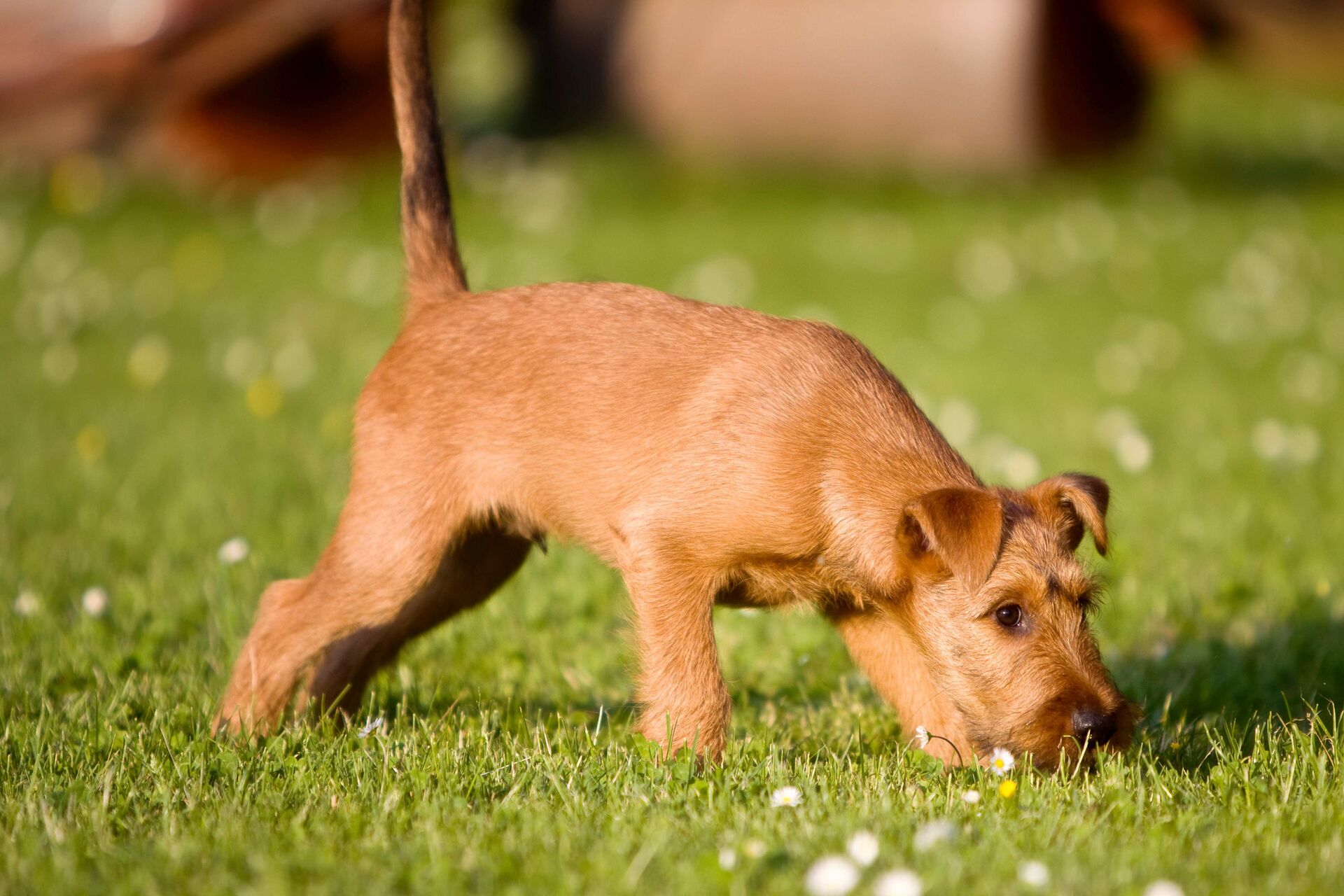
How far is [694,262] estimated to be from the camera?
10.5 metres

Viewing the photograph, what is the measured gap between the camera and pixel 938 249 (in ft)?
37.8

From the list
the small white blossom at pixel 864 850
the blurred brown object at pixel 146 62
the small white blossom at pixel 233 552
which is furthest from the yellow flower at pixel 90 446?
the blurred brown object at pixel 146 62

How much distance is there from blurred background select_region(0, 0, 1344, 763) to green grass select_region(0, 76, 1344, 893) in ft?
0.11

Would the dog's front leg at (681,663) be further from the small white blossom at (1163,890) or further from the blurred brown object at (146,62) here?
the blurred brown object at (146,62)

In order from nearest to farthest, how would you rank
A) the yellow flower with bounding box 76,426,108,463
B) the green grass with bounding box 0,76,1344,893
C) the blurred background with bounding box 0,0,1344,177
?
the green grass with bounding box 0,76,1344,893, the yellow flower with bounding box 76,426,108,463, the blurred background with bounding box 0,0,1344,177

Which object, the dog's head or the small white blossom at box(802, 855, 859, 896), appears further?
the dog's head

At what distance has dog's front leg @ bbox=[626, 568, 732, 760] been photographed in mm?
3379

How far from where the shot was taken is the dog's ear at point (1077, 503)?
3465 mm

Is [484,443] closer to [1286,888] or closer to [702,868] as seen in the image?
[702,868]

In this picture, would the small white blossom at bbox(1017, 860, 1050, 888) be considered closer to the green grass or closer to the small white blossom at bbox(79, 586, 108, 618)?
the green grass

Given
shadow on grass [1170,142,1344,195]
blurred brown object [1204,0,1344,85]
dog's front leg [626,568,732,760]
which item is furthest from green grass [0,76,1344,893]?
shadow on grass [1170,142,1344,195]

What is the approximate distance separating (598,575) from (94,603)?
1700mm

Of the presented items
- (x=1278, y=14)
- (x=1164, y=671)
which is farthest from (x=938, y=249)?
(x=1164, y=671)

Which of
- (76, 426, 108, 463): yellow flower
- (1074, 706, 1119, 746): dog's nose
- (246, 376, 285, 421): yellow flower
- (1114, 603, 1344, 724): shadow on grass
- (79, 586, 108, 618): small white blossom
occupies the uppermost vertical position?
(1074, 706, 1119, 746): dog's nose
